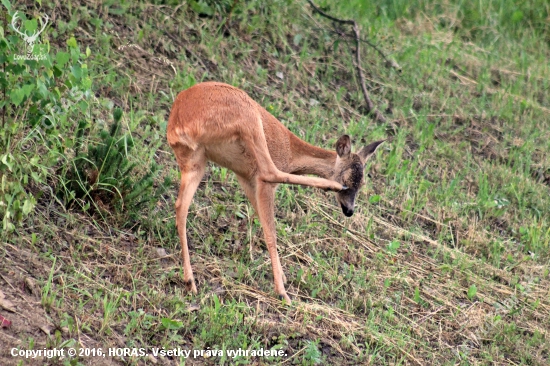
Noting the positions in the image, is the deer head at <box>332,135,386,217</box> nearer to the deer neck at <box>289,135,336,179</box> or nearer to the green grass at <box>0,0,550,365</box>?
the deer neck at <box>289,135,336,179</box>

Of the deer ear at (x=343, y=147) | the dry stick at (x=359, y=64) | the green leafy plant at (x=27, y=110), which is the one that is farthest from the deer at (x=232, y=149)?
the dry stick at (x=359, y=64)

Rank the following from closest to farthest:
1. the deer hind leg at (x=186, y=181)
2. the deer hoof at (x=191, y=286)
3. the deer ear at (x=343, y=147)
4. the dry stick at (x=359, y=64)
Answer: the deer hoof at (x=191, y=286), the deer hind leg at (x=186, y=181), the deer ear at (x=343, y=147), the dry stick at (x=359, y=64)

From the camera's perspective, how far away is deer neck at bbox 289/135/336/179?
6.87m

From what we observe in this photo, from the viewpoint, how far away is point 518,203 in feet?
29.1

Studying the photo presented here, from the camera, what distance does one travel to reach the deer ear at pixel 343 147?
684 centimetres

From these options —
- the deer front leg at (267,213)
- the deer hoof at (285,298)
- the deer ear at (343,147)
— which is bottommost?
the deer hoof at (285,298)

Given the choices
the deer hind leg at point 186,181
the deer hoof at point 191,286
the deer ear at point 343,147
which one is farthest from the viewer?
the deer ear at point 343,147

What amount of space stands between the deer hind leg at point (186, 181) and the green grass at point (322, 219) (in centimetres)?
30

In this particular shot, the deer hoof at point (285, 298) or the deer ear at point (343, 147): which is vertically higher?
the deer ear at point (343, 147)

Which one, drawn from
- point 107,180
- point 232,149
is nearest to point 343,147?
point 232,149

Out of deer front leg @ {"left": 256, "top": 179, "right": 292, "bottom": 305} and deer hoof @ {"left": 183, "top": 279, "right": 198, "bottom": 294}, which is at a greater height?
deer front leg @ {"left": 256, "top": 179, "right": 292, "bottom": 305}

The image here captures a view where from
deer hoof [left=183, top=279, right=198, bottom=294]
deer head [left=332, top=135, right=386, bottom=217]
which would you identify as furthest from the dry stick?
deer hoof [left=183, top=279, right=198, bottom=294]

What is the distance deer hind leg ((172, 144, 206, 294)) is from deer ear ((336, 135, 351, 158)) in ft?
3.94

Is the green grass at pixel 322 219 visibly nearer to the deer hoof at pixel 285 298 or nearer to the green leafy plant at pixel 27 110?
the deer hoof at pixel 285 298
